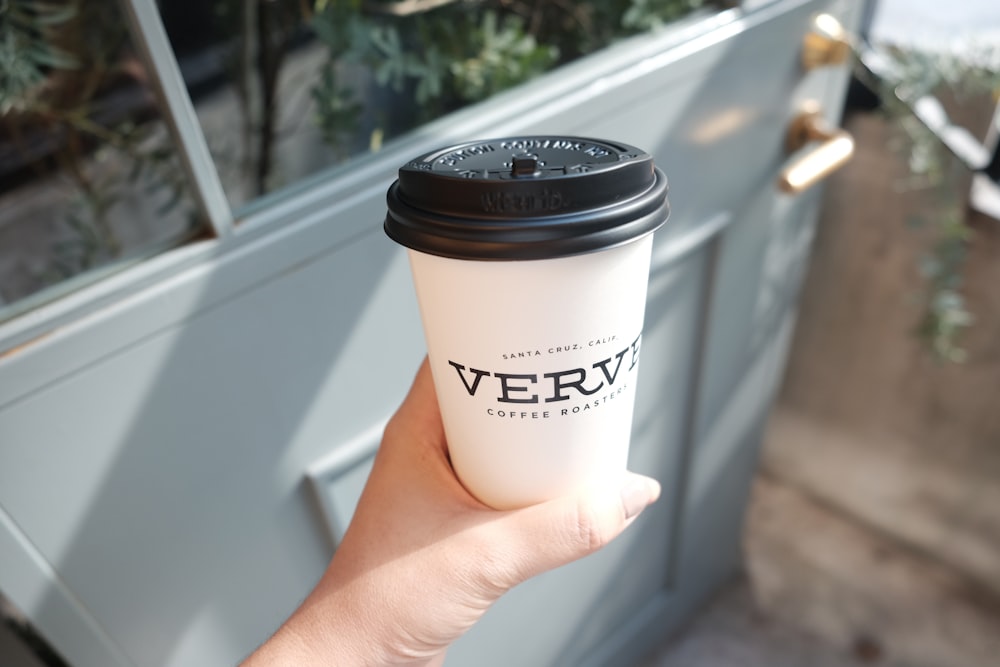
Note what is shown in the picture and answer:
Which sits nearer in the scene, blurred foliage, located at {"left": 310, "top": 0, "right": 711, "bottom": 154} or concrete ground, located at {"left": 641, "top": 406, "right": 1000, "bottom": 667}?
blurred foliage, located at {"left": 310, "top": 0, "right": 711, "bottom": 154}

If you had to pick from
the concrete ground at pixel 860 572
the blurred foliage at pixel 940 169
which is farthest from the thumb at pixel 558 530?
the concrete ground at pixel 860 572

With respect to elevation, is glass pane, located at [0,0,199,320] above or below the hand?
above

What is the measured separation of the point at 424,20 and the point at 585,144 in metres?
0.45

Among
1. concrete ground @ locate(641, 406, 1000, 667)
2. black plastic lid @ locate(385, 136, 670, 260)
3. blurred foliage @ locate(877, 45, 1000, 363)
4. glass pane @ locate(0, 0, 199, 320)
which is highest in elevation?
black plastic lid @ locate(385, 136, 670, 260)

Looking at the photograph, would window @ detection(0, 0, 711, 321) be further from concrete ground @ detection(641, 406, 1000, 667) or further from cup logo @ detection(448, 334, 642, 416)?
concrete ground @ detection(641, 406, 1000, 667)

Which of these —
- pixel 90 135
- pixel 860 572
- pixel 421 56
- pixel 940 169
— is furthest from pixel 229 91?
pixel 860 572

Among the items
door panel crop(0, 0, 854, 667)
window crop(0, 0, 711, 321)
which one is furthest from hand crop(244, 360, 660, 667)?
window crop(0, 0, 711, 321)

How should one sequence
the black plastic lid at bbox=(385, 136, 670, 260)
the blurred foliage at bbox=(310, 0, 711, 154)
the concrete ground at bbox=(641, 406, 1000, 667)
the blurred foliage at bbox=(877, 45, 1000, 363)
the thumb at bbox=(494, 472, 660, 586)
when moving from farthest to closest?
the concrete ground at bbox=(641, 406, 1000, 667), the blurred foliage at bbox=(877, 45, 1000, 363), the blurred foliage at bbox=(310, 0, 711, 154), the thumb at bbox=(494, 472, 660, 586), the black plastic lid at bbox=(385, 136, 670, 260)

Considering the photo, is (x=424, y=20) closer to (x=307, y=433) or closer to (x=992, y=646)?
(x=307, y=433)

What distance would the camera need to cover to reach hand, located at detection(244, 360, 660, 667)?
506 mm

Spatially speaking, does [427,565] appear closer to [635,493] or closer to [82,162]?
[635,493]

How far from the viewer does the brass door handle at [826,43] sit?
2.92 feet

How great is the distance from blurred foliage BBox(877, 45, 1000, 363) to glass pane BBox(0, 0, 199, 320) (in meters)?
A: 0.97

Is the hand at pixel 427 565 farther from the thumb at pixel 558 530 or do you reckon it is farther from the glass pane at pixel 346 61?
the glass pane at pixel 346 61
